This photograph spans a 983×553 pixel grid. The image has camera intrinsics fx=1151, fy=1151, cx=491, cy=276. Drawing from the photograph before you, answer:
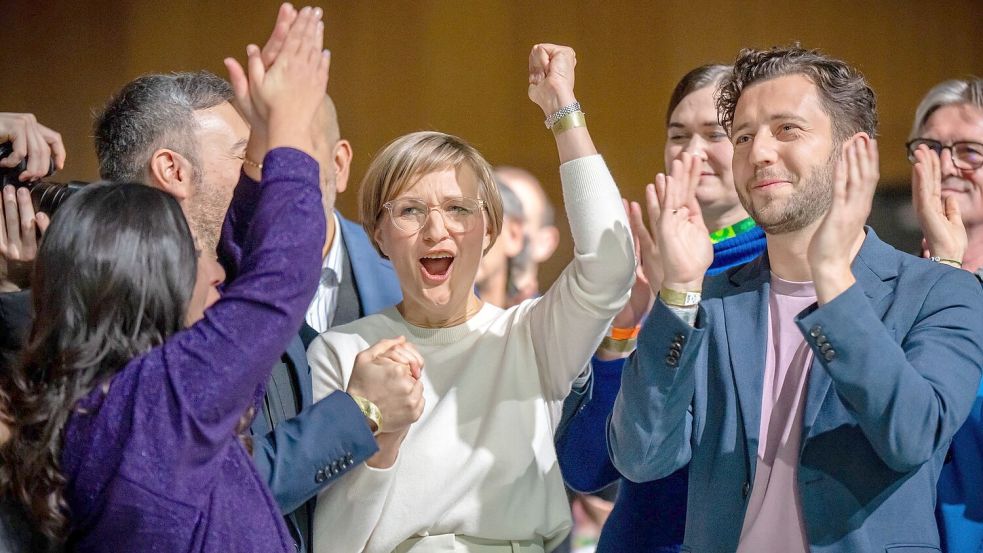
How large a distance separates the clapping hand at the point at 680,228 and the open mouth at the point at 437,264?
1.05 ft

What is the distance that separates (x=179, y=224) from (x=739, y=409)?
88 centimetres

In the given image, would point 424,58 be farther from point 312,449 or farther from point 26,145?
point 312,449

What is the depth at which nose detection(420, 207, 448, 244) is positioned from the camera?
6.15ft

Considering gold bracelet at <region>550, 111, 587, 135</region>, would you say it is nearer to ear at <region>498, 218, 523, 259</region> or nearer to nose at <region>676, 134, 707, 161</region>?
nose at <region>676, 134, 707, 161</region>

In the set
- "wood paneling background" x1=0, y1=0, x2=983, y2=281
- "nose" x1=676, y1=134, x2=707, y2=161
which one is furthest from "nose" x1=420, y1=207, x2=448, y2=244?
"wood paneling background" x1=0, y1=0, x2=983, y2=281

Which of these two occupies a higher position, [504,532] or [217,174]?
[217,174]

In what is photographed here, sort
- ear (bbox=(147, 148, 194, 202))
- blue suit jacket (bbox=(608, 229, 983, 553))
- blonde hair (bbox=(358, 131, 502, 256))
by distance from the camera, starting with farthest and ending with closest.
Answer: ear (bbox=(147, 148, 194, 202)), blonde hair (bbox=(358, 131, 502, 256)), blue suit jacket (bbox=(608, 229, 983, 553))

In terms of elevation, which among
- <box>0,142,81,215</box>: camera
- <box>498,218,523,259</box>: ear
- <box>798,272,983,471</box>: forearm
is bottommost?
<box>498,218,523,259</box>: ear

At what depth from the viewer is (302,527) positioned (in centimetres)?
175

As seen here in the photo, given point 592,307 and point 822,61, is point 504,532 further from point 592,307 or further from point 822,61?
point 822,61

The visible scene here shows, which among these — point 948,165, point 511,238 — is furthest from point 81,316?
point 511,238

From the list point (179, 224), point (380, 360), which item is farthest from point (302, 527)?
point (179, 224)

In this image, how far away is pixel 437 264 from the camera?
6.31 feet

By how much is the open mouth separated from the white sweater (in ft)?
0.40
